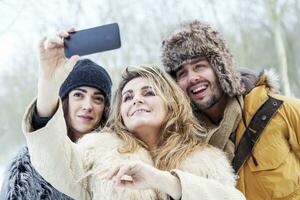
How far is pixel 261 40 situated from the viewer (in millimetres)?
9641

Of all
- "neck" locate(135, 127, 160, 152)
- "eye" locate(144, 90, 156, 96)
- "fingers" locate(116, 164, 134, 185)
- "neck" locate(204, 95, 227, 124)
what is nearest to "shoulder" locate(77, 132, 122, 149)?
"neck" locate(135, 127, 160, 152)

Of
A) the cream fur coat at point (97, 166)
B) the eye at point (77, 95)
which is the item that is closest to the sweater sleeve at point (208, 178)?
the cream fur coat at point (97, 166)

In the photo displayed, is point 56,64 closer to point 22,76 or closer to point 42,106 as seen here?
point 42,106

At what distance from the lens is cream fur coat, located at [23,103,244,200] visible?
5.03 ft

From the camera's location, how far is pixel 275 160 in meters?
1.88

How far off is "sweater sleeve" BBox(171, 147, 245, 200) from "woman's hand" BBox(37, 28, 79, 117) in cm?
50

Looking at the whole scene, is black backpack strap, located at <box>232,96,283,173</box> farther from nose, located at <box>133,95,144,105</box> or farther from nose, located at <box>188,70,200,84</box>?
nose, located at <box>133,95,144,105</box>

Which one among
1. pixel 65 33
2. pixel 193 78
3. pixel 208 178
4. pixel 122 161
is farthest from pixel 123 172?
pixel 193 78

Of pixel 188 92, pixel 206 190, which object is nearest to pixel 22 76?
pixel 188 92

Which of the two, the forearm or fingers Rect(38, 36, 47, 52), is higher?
fingers Rect(38, 36, 47, 52)

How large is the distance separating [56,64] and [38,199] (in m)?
0.56

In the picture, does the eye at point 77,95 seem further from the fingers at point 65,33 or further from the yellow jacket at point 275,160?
the yellow jacket at point 275,160

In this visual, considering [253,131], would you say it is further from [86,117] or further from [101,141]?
[86,117]

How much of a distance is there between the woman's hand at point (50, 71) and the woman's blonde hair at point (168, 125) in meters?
0.36
